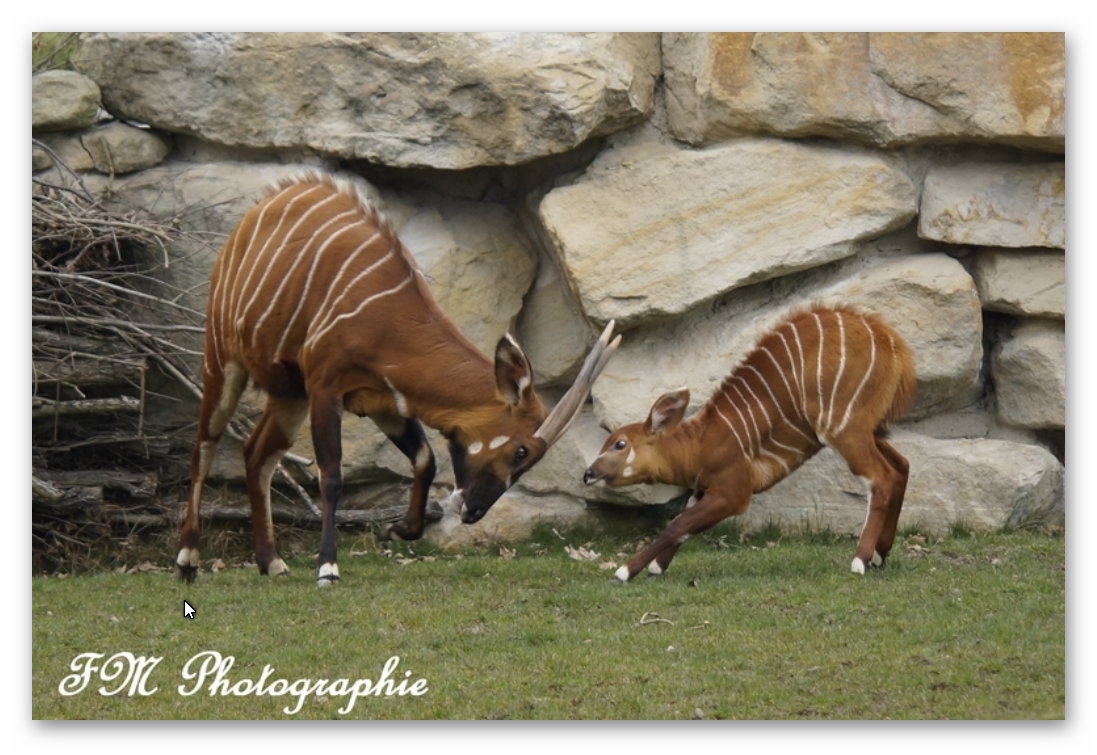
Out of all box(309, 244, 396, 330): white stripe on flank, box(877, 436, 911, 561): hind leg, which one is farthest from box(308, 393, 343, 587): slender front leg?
box(877, 436, 911, 561): hind leg

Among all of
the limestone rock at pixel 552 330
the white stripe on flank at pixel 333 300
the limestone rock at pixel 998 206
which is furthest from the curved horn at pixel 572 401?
the limestone rock at pixel 998 206

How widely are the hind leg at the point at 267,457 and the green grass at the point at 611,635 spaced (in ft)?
0.48

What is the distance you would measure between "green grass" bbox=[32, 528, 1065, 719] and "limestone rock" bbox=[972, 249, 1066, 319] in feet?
4.57

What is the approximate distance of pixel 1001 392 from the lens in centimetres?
980

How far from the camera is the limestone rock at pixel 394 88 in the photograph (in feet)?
32.3

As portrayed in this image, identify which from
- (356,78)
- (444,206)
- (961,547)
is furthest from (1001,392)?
(356,78)

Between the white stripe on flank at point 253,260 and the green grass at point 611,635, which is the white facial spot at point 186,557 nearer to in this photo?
the green grass at point 611,635

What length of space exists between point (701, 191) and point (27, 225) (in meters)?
4.33

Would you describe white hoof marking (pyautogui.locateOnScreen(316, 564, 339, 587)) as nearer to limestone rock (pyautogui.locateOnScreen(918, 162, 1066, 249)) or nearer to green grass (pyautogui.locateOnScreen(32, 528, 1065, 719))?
green grass (pyautogui.locateOnScreen(32, 528, 1065, 719))

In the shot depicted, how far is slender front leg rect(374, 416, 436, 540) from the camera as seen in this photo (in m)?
8.43

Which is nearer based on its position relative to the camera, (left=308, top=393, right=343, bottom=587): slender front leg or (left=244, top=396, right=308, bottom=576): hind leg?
(left=308, top=393, right=343, bottom=587): slender front leg

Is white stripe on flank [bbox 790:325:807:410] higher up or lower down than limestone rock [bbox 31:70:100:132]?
lower down

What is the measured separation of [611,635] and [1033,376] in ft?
13.0

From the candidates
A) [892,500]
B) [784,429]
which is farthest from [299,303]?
[892,500]
